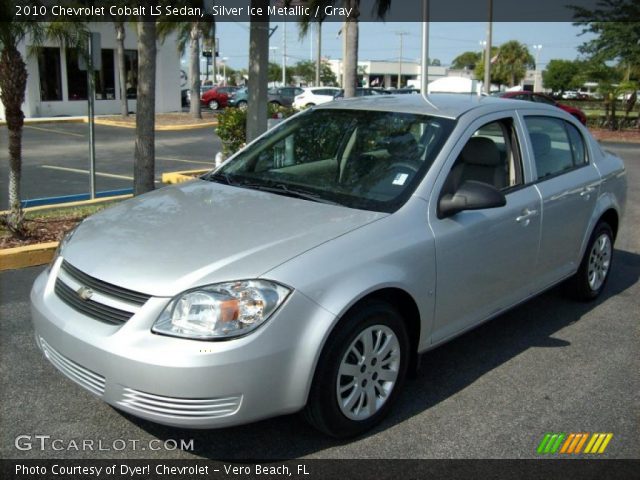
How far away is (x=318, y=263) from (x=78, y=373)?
124 cm

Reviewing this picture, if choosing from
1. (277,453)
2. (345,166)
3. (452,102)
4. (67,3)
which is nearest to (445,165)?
(345,166)

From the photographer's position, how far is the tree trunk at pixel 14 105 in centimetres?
665

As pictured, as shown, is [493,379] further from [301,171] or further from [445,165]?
[301,171]

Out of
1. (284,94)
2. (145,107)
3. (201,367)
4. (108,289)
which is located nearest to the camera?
(201,367)

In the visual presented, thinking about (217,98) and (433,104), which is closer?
(433,104)

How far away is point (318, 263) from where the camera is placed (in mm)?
3186

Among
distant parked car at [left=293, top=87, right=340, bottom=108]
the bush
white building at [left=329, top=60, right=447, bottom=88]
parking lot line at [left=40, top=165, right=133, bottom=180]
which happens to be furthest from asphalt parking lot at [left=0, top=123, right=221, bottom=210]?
white building at [left=329, top=60, right=447, bottom=88]

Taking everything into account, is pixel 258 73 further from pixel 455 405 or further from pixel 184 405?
pixel 184 405

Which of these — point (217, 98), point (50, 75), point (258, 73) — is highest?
point (50, 75)

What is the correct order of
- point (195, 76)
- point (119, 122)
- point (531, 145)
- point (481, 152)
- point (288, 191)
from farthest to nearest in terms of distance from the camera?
point (195, 76) → point (119, 122) → point (531, 145) → point (481, 152) → point (288, 191)

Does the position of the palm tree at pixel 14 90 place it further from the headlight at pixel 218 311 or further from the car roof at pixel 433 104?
the headlight at pixel 218 311

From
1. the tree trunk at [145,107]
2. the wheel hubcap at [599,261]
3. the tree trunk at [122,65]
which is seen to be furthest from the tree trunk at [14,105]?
the tree trunk at [122,65]

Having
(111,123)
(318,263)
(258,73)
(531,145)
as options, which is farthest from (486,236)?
(111,123)

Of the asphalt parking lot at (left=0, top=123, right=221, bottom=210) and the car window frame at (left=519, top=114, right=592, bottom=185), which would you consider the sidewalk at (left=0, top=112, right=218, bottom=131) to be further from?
the car window frame at (left=519, top=114, right=592, bottom=185)
